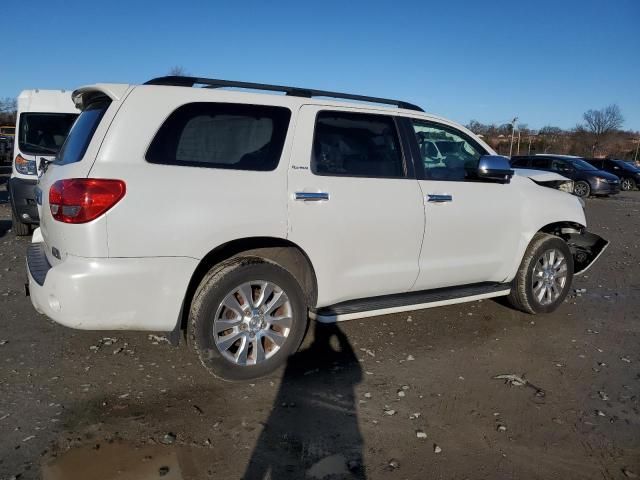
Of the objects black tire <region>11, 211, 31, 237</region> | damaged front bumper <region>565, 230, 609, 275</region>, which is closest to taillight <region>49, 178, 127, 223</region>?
damaged front bumper <region>565, 230, 609, 275</region>

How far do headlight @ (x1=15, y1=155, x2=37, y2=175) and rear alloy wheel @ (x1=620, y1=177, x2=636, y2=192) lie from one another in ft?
88.5

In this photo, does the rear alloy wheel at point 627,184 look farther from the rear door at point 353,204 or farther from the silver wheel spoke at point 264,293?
the silver wheel spoke at point 264,293

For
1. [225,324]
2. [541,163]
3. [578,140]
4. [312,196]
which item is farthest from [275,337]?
[578,140]

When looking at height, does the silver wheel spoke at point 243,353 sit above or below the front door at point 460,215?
below

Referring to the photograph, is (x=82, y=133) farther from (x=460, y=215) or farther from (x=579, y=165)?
(x=579, y=165)

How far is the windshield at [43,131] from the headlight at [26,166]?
262 millimetres

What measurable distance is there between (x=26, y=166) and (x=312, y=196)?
628 centimetres

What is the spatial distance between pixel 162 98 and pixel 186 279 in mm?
1128

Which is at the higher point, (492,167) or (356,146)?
(356,146)

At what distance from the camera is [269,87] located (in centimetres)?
371

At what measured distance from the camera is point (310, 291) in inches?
147

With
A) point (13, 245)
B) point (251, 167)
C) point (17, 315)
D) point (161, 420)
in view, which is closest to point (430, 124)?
point (251, 167)

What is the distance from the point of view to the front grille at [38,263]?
3.26 meters

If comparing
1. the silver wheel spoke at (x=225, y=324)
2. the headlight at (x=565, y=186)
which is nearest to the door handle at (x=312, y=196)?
the silver wheel spoke at (x=225, y=324)
